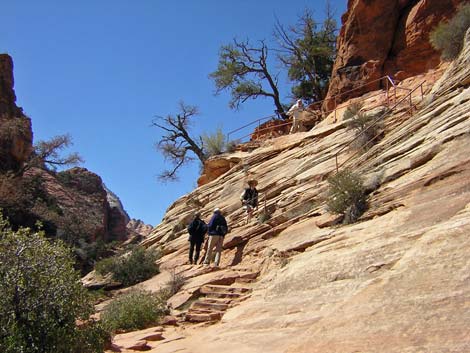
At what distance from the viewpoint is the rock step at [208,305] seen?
11.5 m

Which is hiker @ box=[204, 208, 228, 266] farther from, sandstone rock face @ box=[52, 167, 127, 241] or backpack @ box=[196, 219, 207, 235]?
sandstone rock face @ box=[52, 167, 127, 241]

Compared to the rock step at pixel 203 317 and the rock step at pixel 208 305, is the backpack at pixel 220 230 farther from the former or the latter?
the rock step at pixel 203 317

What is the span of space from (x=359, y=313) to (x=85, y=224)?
32997 mm

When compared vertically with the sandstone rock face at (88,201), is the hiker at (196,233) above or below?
below

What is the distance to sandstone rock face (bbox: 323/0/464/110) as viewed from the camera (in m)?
22.1

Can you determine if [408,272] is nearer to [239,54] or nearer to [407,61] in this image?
[407,61]

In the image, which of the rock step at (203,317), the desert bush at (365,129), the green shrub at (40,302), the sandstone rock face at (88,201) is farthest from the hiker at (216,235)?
the sandstone rock face at (88,201)

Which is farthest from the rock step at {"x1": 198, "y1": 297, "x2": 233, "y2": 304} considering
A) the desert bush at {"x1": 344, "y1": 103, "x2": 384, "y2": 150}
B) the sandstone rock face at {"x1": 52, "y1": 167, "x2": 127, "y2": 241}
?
the sandstone rock face at {"x1": 52, "y1": 167, "x2": 127, "y2": 241}

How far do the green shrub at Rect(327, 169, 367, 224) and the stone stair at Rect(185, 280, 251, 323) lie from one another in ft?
8.74

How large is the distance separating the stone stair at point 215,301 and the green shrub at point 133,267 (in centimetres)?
527

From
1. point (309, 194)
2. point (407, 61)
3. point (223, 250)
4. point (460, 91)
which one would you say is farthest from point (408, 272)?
point (407, 61)

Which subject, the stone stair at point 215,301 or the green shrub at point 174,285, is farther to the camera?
the green shrub at point 174,285

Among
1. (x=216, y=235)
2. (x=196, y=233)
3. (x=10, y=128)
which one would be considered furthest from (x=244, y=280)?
(x=10, y=128)

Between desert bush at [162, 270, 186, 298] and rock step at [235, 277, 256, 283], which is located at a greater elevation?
desert bush at [162, 270, 186, 298]
